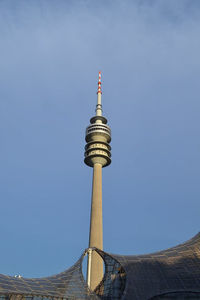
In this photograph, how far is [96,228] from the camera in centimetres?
7219

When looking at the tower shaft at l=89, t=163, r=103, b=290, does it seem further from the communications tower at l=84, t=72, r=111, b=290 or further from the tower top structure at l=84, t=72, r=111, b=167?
the tower top structure at l=84, t=72, r=111, b=167

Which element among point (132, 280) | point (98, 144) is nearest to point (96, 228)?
point (98, 144)

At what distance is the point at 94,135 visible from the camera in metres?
85.4

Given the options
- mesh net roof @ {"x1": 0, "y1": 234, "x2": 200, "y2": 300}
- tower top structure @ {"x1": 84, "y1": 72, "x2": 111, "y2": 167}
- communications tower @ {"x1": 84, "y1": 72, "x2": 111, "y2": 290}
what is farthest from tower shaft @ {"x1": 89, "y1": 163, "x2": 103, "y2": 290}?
mesh net roof @ {"x1": 0, "y1": 234, "x2": 200, "y2": 300}

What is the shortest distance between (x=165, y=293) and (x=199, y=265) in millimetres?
6327

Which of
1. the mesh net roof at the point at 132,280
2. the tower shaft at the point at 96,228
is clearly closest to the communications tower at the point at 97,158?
the tower shaft at the point at 96,228

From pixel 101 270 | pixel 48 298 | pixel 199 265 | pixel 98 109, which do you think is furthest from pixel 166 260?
pixel 98 109

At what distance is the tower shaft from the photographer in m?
67.6

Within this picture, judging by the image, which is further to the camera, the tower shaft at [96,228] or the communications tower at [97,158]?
the communications tower at [97,158]

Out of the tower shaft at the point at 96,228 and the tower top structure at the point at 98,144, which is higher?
the tower top structure at the point at 98,144

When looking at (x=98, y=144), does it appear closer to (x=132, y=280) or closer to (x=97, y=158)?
(x=97, y=158)

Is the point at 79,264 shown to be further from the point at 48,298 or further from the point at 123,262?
the point at 48,298

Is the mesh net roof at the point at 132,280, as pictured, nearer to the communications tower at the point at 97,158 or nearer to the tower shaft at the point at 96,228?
the tower shaft at the point at 96,228

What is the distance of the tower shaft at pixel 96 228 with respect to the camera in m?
67.6
